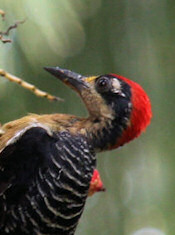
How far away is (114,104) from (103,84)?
10 centimetres

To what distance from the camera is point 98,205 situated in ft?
12.3

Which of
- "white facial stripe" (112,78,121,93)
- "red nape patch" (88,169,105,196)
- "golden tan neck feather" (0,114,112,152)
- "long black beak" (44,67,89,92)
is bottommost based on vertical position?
"red nape patch" (88,169,105,196)

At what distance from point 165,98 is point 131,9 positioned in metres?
0.54

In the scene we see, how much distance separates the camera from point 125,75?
11.6 feet

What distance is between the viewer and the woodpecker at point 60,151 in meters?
2.67

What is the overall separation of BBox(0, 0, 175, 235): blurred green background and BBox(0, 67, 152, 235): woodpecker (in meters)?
0.52

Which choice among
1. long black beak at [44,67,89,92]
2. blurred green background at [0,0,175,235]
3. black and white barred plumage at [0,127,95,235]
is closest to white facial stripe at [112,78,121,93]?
long black beak at [44,67,89,92]

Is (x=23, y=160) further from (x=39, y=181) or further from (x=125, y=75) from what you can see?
(x=125, y=75)

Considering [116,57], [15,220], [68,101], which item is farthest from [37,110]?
[15,220]

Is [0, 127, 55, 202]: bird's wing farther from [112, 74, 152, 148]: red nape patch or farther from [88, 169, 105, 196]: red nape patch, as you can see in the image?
[112, 74, 152, 148]: red nape patch

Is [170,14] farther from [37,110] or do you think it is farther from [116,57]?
[37,110]

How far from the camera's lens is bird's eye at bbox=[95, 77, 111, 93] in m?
2.79

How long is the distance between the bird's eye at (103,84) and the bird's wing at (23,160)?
31cm

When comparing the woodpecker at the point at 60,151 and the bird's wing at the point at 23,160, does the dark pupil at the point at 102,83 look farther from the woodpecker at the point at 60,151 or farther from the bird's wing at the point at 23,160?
the bird's wing at the point at 23,160
